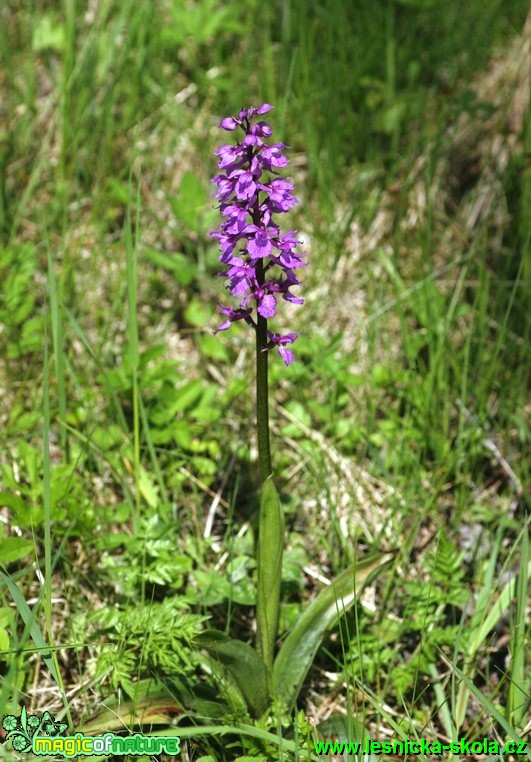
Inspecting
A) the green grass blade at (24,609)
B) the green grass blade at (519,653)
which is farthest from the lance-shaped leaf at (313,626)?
the green grass blade at (24,609)

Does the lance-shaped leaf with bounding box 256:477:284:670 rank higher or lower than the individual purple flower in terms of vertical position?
lower

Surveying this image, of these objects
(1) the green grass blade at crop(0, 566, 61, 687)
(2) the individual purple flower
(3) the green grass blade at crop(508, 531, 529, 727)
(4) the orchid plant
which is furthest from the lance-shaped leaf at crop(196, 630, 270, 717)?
(2) the individual purple flower

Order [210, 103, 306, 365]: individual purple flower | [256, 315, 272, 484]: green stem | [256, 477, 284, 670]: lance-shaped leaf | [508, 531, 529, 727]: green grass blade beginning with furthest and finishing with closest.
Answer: [508, 531, 529, 727]: green grass blade
[256, 477, 284, 670]: lance-shaped leaf
[256, 315, 272, 484]: green stem
[210, 103, 306, 365]: individual purple flower

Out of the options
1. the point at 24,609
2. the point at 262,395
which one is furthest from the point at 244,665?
the point at 262,395

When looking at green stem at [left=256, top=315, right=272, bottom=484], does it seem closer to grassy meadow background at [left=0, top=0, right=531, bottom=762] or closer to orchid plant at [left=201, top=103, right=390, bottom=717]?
orchid plant at [left=201, top=103, right=390, bottom=717]

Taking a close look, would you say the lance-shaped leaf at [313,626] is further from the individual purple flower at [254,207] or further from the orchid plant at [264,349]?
the individual purple flower at [254,207]
